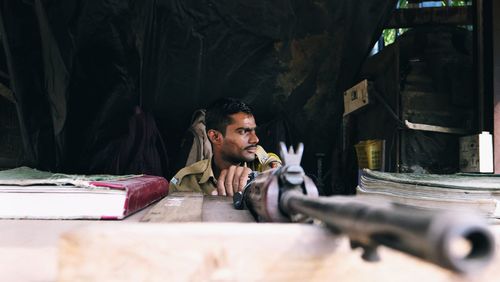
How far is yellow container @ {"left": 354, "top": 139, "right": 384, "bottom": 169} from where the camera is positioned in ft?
9.23

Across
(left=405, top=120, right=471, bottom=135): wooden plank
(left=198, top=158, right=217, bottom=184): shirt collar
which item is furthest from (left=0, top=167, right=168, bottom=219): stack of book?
(left=405, top=120, right=471, bottom=135): wooden plank

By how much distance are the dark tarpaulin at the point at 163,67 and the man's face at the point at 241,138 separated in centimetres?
36

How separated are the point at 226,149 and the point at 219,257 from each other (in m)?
2.31

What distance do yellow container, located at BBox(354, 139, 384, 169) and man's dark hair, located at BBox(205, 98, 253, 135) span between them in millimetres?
842

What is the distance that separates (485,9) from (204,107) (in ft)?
5.98

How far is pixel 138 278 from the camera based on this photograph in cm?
48

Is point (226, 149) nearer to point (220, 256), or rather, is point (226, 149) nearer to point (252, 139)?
point (252, 139)

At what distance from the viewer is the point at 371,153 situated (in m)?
2.86

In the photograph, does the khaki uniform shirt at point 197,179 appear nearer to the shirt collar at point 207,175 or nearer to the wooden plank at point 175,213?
the shirt collar at point 207,175

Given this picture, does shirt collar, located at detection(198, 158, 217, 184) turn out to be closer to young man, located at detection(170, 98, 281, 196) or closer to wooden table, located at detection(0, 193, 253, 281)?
young man, located at detection(170, 98, 281, 196)

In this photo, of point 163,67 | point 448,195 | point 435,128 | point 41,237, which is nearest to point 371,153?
point 435,128

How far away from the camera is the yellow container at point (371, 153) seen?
2812 mm

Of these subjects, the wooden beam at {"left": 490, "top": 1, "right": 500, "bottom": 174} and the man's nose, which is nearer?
the wooden beam at {"left": 490, "top": 1, "right": 500, "bottom": 174}

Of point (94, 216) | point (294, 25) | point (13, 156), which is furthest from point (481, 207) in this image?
point (13, 156)
